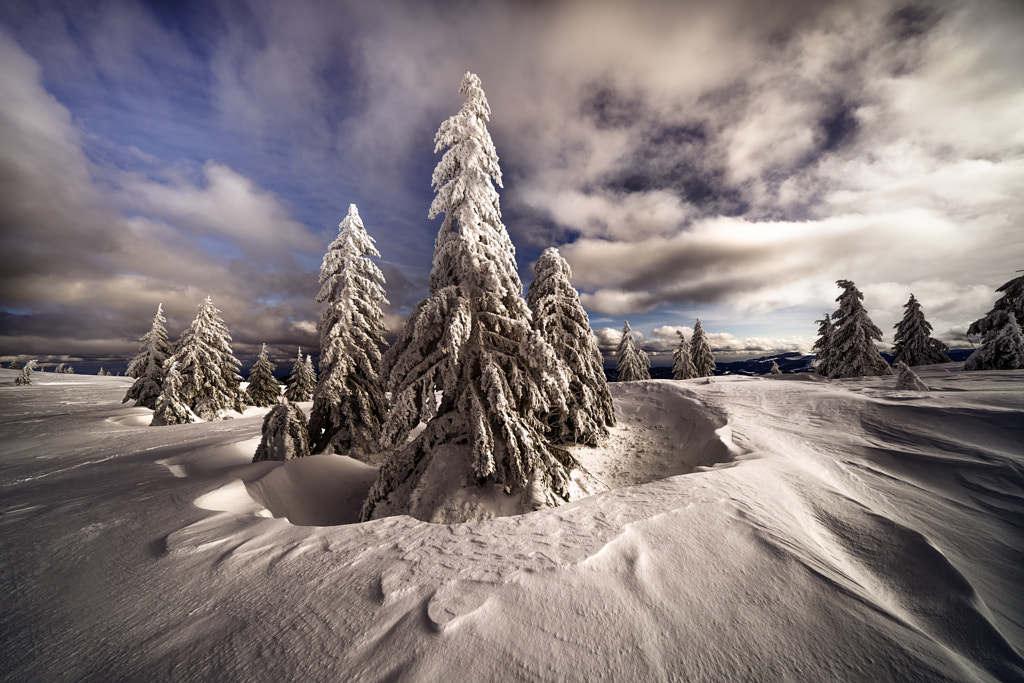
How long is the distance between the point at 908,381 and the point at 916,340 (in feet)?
77.9

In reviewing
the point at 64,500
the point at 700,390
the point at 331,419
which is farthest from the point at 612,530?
the point at 700,390

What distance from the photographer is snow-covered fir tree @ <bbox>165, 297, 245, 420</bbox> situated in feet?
66.1

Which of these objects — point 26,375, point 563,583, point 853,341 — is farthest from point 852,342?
point 26,375

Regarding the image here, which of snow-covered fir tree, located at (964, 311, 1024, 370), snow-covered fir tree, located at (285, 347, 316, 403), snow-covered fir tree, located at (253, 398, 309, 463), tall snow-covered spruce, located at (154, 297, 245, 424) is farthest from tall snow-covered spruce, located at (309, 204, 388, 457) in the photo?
snow-covered fir tree, located at (964, 311, 1024, 370)

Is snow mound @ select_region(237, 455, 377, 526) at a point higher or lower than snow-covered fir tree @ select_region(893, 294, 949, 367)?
lower

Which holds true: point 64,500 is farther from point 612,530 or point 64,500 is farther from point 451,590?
point 612,530

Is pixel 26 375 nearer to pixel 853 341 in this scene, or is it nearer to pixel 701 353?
pixel 701 353

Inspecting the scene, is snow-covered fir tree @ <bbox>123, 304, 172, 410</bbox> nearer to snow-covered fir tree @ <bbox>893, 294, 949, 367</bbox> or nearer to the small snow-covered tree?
the small snow-covered tree

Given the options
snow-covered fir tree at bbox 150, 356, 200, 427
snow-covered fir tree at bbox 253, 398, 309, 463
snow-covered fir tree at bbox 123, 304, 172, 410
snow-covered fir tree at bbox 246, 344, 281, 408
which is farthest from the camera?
snow-covered fir tree at bbox 246, 344, 281, 408

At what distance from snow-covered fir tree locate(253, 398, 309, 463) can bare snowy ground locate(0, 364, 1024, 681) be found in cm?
401

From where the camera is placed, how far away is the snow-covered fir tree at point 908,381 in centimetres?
1036

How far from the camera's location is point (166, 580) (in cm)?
284

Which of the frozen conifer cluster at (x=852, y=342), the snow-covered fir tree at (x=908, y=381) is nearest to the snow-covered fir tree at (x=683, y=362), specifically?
the frozen conifer cluster at (x=852, y=342)

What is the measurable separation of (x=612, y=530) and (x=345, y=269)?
1289 centimetres
